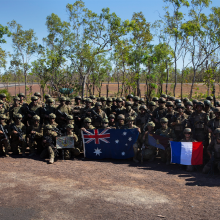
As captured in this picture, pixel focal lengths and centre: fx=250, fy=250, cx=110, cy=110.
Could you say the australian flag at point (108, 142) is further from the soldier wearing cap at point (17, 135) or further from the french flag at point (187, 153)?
the soldier wearing cap at point (17, 135)

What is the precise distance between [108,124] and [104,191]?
4.05 meters

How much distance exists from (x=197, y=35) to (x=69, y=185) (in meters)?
16.9

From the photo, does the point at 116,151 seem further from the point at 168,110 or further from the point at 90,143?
the point at 168,110

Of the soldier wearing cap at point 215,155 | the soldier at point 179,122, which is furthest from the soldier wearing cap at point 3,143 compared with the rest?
the soldier wearing cap at point 215,155

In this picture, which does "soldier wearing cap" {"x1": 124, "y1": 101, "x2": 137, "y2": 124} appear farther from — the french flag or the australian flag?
the french flag

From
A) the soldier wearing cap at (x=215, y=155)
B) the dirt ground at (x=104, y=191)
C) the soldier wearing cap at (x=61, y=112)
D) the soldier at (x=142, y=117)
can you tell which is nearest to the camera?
the dirt ground at (x=104, y=191)

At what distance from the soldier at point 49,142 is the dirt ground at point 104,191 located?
54cm

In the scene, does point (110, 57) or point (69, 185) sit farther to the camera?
point (110, 57)

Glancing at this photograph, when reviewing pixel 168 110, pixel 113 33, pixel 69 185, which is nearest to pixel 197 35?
pixel 113 33

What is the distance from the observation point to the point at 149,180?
6.91 meters

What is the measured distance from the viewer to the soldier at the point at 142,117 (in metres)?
9.71

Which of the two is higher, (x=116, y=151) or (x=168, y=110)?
(x=168, y=110)

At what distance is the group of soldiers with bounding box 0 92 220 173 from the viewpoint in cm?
848

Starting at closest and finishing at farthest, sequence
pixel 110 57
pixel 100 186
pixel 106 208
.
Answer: pixel 106 208 < pixel 100 186 < pixel 110 57
